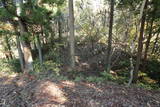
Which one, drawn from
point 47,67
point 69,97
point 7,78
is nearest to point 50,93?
point 69,97

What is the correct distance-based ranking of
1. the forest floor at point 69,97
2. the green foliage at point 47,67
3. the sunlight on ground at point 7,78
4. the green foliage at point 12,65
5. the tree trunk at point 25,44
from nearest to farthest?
1. the forest floor at point 69,97
2. the sunlight on ground at point 7,78
3. the tree trunk at point 25,44
4. the green foliage at point 47,67
5. the green foliage at point 12,65

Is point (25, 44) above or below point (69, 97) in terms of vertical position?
above

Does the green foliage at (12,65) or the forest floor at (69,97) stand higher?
the forest floor at (69,97)

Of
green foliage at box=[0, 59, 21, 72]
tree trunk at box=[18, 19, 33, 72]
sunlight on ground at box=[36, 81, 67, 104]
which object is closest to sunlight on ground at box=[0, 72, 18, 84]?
sunlight on ground at box=[36, 81, 67, 104]

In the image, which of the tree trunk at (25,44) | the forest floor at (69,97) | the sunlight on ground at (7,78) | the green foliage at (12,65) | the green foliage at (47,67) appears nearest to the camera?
the forest floor at (69,97)

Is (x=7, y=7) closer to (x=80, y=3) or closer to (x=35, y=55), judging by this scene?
(x=35, y=55)

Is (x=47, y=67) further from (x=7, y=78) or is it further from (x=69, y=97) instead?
(x=69, y=97)

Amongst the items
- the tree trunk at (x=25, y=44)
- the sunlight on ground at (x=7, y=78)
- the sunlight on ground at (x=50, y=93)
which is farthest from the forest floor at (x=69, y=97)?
the tree trunk at (x=25, y=44)

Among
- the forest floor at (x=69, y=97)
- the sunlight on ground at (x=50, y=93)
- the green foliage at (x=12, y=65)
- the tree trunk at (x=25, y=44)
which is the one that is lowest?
the green foliage at (x=12, y=65)

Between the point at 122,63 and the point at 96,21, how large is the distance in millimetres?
4742

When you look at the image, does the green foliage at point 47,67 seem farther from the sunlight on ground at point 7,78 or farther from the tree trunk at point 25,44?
the sunlight on ground at point 7,78

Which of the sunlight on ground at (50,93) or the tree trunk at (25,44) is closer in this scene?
the sunlight on ground at (50,93)

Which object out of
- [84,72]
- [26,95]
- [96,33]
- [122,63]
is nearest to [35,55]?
[84,72]

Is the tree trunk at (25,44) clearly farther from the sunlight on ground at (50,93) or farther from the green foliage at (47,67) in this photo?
the sunlight on ground at (50,93)
